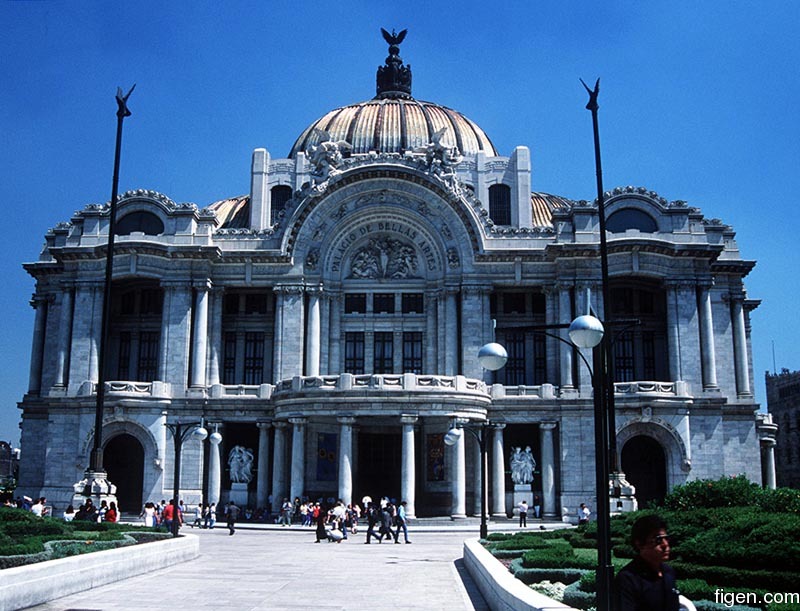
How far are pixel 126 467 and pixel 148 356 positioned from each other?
770cm

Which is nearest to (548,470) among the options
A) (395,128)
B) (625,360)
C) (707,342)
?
(625,360)

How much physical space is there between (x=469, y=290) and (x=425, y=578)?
3574cm

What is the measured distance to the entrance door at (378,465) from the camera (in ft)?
191

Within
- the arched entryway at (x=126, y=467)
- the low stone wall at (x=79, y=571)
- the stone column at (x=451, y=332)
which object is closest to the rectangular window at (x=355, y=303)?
the stone column at (x=451, y=332)

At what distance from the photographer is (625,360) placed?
60.7 meters

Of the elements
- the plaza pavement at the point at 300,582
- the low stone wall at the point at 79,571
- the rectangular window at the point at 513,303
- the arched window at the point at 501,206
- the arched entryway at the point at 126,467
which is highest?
the arched window at the point at 501,206

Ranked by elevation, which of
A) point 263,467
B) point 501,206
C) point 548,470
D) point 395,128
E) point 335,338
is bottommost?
point 548,470

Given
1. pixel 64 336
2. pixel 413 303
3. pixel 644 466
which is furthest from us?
pixel 413 303

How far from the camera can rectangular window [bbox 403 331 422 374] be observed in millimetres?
62250

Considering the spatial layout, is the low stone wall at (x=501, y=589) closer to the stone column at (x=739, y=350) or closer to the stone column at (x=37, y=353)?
the stone column at (x=739, y=350)

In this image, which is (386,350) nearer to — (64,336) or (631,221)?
(631,221)

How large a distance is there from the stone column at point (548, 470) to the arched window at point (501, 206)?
19366 mm

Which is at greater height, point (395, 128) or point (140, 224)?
point (395, 128)

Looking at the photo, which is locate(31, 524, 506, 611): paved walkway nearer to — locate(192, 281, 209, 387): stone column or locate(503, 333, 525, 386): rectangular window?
locate(192, 281, 209, 387): stone column
